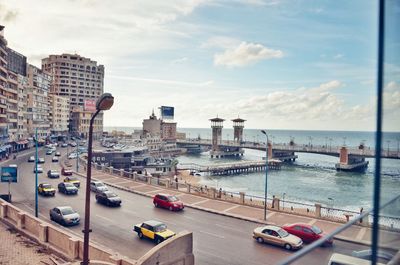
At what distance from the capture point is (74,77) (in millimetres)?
174750

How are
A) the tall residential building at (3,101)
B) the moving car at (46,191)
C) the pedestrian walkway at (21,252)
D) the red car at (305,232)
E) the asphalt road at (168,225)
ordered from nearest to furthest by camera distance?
the pedestrian walkway at (21,252) → the asphalt road at (168,225) → the red car at (305,232) → the moving car at (46,191) → the tall residential building at (3,101)

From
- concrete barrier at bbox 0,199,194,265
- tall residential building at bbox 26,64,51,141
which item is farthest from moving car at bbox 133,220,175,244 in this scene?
tall residential building at bbox 26,64,51,141

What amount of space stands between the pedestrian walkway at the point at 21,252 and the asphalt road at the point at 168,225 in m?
3.91

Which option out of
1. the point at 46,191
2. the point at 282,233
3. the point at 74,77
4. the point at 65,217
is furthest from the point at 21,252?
the point at 74,77

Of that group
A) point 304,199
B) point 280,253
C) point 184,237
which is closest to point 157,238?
point 184,237

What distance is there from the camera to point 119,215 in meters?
29.9

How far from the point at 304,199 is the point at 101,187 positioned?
3784 cm

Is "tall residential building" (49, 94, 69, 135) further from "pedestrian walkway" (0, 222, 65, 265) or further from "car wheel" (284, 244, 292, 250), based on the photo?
"car wheel" (284, 244, 292, 250)

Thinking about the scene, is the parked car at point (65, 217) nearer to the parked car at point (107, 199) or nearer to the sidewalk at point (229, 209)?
the parked car at point (107, 199)

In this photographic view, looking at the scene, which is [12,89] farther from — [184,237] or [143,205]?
[184,237]

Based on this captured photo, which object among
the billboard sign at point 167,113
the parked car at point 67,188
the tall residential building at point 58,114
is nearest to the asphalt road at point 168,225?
the parked car at point 67,188

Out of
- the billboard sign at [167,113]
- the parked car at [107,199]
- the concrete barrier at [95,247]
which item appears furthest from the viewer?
the billboard sign at [167,113]

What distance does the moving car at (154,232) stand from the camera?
22812mm

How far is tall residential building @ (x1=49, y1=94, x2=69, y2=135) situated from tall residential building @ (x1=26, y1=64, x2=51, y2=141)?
8486 millimetres
